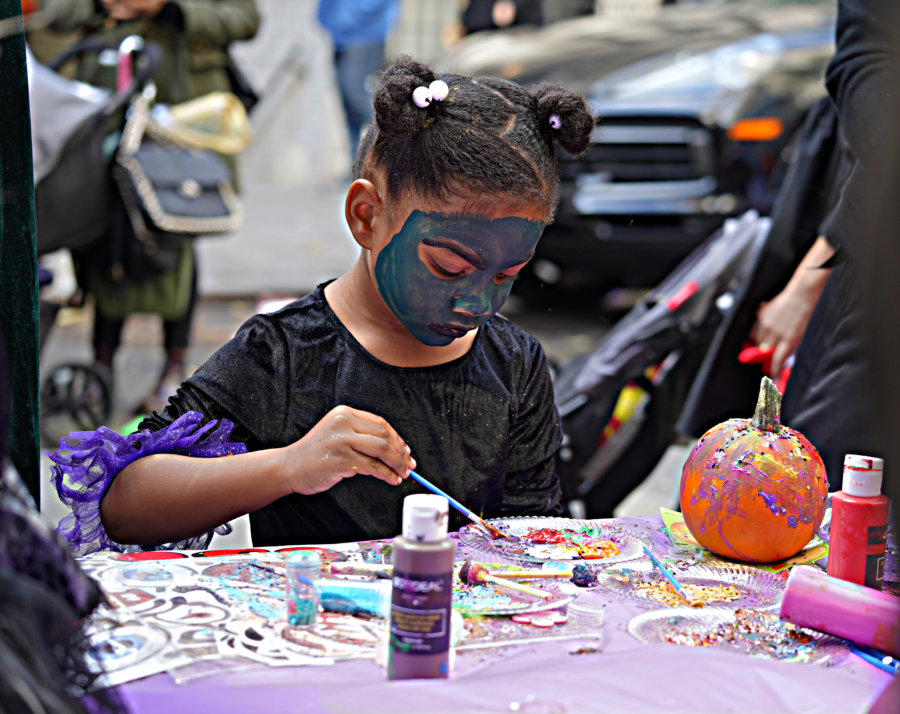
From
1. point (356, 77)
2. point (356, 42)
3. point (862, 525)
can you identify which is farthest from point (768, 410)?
point (356, 77)

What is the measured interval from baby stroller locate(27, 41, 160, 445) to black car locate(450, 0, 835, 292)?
2.26 meters

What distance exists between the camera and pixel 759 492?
5.01ft

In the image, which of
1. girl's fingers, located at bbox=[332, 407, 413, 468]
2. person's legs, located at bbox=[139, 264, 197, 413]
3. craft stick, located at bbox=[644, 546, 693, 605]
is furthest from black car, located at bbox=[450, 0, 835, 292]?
girl's fingers, located at bbox=[332, 407, 413, 468]

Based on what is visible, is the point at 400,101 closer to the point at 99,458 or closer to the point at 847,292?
the point at 99,458

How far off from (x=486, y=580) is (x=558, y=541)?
0.78ft

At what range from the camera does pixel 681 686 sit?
3.63ft

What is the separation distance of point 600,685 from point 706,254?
1948 millimetres

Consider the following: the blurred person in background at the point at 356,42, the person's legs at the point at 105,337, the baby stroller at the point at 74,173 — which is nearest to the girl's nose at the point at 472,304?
the baby stroller at the point at 74,173

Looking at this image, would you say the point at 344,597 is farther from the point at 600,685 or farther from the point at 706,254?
the point at 706,254

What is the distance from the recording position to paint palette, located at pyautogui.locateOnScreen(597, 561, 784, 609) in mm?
1416

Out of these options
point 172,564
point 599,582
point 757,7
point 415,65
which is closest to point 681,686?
point 599,582

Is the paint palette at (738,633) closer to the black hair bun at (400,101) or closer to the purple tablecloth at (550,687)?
the purple tablecloth at (550,687)

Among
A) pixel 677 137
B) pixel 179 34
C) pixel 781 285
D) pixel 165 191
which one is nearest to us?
pixel 781 285

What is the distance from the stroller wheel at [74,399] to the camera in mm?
3865
